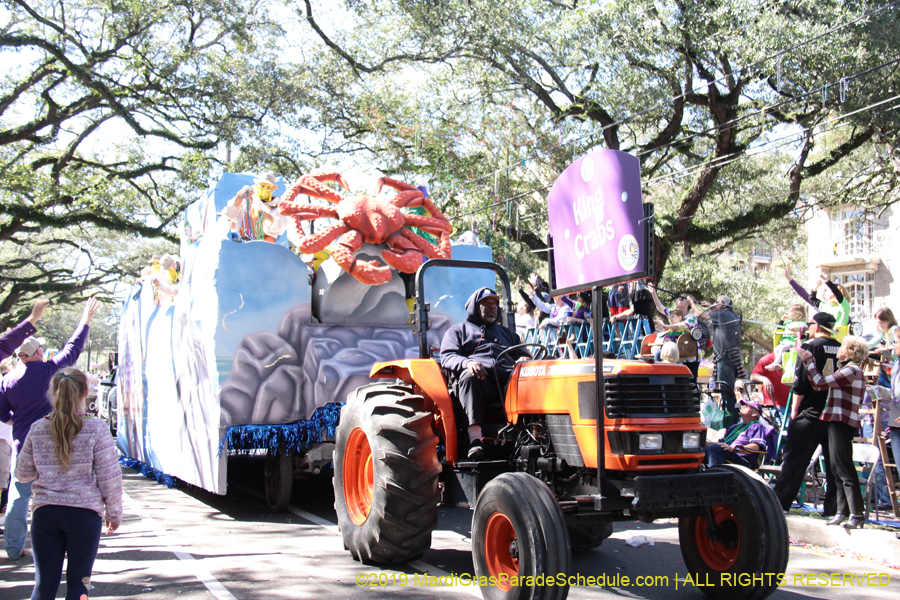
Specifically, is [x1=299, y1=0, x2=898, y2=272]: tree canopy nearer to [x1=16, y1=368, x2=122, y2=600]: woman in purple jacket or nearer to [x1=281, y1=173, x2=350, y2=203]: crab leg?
[x1=281, y1=173, x2=350, y2=203]: crab leg

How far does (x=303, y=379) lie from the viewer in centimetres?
789

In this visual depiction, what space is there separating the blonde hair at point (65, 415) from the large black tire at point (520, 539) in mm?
2375

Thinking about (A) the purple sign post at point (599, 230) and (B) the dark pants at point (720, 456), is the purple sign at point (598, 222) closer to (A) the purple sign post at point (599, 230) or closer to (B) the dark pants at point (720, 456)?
(A) the purple sign post at point (599, 230)

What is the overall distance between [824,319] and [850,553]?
235cm

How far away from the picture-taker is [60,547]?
3912mm

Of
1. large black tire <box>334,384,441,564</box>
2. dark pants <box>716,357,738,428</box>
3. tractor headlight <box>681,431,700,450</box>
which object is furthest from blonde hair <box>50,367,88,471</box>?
dark pants <box>716,357,738,428</box>

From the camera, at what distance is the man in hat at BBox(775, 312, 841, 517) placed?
6.82 meters

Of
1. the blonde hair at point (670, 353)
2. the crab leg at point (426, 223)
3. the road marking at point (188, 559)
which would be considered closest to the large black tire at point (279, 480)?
the road marking at point (188, 559)

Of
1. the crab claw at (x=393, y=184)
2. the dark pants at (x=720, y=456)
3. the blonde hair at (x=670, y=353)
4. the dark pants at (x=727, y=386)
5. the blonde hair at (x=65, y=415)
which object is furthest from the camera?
the dark pants at (x=727, y=386)

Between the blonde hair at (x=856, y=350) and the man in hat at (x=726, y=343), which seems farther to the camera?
the man in hat at (x=726, y=343)

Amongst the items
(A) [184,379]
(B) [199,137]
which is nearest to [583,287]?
(A) [184,379]

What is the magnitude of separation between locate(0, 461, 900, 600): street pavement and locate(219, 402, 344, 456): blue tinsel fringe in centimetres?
78

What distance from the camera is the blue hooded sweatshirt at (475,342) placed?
225 inches

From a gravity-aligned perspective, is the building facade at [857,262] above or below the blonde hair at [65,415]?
above
